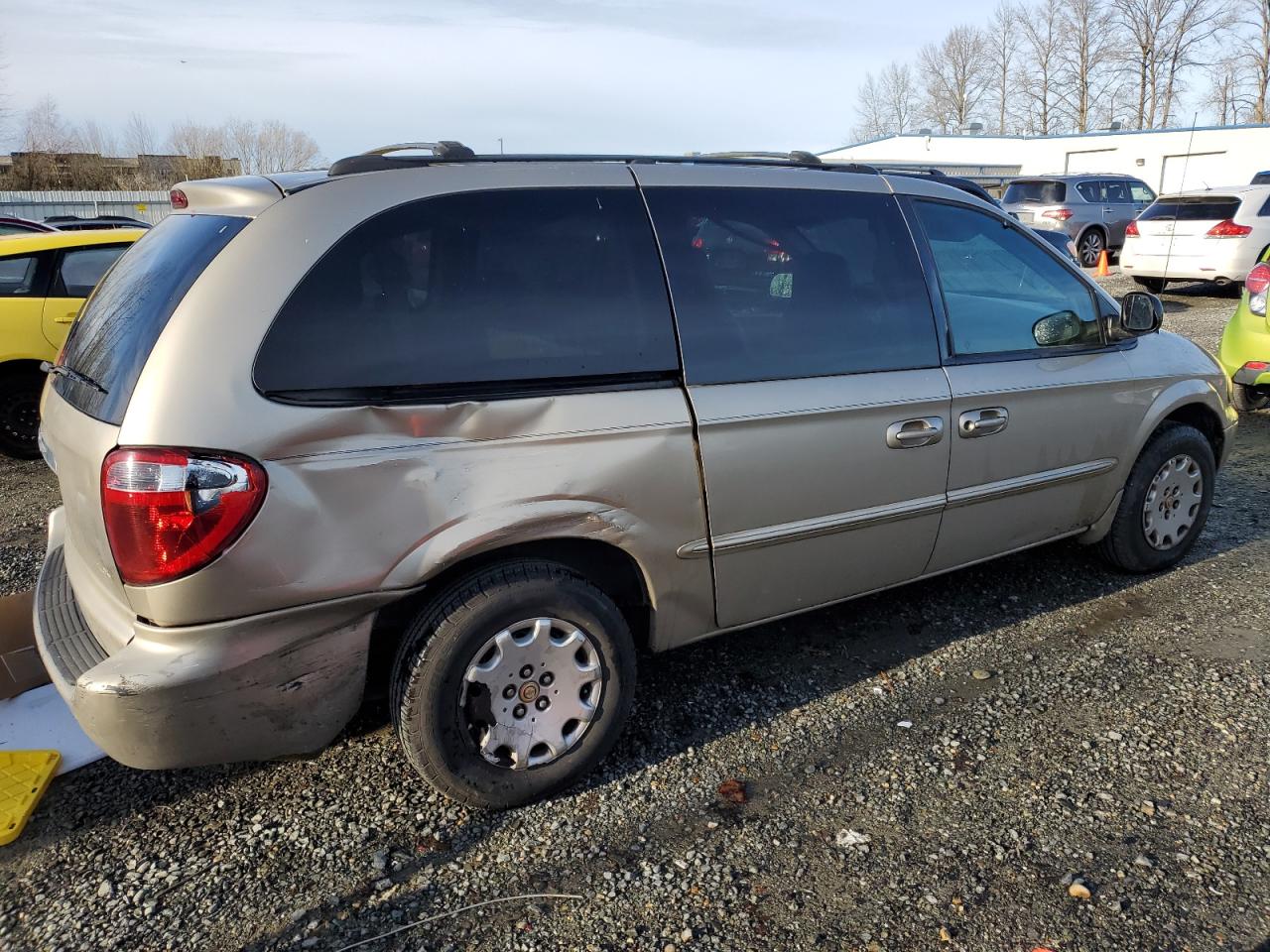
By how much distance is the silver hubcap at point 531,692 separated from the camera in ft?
8.74

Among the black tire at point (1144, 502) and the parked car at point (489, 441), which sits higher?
the parked car at point (489, 441)

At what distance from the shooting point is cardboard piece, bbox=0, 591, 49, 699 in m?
3.32

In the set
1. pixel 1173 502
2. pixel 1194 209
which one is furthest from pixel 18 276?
pixel 1194 209

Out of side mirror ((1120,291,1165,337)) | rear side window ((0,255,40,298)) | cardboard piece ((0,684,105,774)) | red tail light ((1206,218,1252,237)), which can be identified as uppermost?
rear side window ((0,255,40,298))

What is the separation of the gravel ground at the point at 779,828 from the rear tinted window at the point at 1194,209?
38.3 feet

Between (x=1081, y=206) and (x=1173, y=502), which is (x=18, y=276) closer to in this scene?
(x=1173, y=502)

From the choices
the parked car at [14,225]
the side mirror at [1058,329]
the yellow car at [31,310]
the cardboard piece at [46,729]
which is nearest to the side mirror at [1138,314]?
the side mirror at [1058,329]

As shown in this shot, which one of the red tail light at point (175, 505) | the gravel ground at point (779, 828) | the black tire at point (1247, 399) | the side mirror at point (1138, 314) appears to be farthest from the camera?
the black tire at point (1247, 399)

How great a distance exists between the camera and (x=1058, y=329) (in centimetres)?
389

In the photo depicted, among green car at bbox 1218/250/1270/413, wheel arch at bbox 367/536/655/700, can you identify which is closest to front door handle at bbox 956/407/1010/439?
wheel arch at bbox 367/536/655/700

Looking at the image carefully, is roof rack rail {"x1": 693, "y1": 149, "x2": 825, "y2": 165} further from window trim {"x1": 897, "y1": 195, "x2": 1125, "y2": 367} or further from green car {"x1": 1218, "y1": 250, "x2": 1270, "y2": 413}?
green car {"x1": 1218, "y1": 250, "x2": 1270, "y2": 413}

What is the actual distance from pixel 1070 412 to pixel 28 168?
141 feet

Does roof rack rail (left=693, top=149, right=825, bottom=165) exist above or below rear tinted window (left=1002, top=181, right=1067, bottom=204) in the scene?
above

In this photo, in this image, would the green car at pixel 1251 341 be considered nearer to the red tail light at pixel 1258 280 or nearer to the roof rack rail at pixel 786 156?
the red tail light at pixel 1258 280
